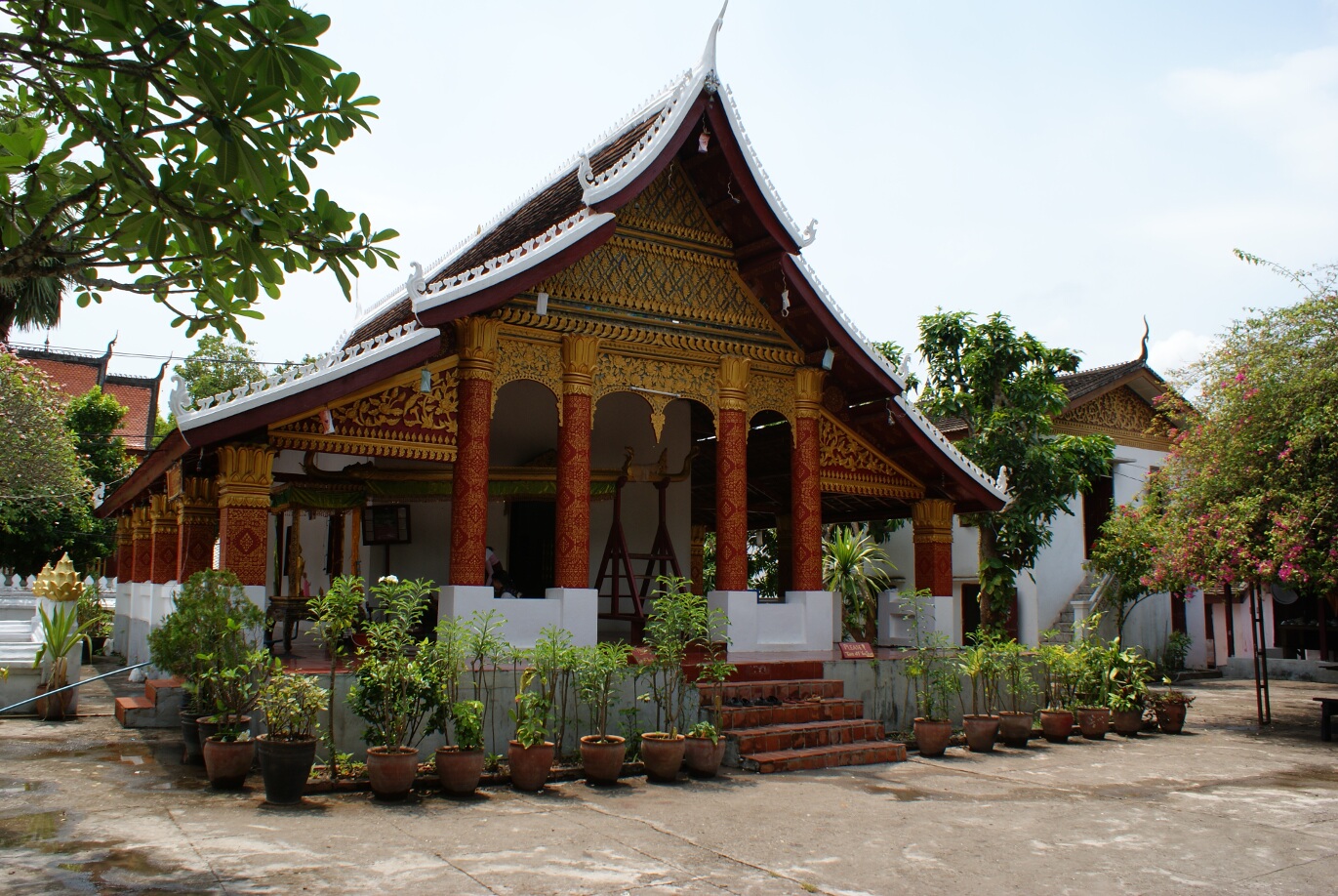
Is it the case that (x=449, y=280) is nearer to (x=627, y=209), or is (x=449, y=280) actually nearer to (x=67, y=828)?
(x=627, y=209)

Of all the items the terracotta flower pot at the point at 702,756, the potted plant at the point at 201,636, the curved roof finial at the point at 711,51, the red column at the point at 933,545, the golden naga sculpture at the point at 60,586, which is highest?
the curved roof finial at the point at 711,51

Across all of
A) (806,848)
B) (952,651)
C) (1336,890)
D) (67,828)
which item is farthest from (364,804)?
(952,651)

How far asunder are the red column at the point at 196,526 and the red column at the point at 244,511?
266 centimetres

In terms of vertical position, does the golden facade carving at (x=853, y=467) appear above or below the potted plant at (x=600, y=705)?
above

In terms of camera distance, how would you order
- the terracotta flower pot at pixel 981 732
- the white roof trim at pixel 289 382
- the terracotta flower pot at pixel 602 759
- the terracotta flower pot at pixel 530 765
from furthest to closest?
the terracotta flower pot at pixel 981 732 < the white roof trim at pixel 289 382 < the terracotta flower pot at pixel 602 759 < the terracotta flower pot at pixel 530 765

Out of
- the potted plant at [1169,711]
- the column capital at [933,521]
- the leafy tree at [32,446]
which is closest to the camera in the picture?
the potted plant at [1169,711]

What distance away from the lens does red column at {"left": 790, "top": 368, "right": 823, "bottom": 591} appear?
10.5m

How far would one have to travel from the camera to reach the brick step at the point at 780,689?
8.86 m

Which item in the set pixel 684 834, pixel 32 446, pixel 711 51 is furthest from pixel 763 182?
pixel 32 446

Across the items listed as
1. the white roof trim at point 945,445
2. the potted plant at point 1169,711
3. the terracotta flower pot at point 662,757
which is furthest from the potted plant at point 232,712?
the potted plant at point 1169,711

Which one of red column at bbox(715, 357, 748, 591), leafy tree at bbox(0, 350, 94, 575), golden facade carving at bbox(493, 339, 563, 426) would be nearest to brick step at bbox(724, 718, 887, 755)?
red column at bbox(715, 357, 748, 591)

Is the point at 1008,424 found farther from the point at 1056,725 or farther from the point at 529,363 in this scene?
the point at 529,363

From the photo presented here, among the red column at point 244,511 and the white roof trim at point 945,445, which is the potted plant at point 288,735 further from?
the white roof trim at point 945,445

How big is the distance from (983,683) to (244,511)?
24.4 ft
